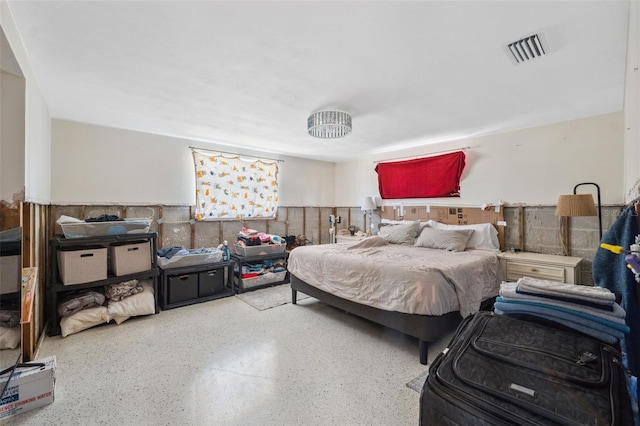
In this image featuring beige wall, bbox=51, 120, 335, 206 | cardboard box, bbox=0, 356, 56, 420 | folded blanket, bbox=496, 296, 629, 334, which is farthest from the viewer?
beige wall, bbox=51, 120, 335, 206

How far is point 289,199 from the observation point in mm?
5375

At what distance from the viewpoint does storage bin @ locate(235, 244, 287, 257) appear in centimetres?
420

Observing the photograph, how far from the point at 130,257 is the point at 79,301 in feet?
1.96

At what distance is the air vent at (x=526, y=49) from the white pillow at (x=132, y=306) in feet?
13.4

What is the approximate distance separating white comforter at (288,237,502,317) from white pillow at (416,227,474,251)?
7.6 inches

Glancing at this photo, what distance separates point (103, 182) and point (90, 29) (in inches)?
97.1

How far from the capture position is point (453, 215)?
4.20 meters

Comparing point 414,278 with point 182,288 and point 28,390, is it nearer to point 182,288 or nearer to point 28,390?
A: point 28,390

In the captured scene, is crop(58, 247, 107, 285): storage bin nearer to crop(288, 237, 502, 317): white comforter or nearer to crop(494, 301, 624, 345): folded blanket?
crop(288, 237, 502, 317): white comforter

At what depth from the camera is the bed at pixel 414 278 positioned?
7.37 feet

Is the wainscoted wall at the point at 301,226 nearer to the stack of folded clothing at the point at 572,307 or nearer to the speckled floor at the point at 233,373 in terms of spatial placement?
the speckled floor at the point at 233,373

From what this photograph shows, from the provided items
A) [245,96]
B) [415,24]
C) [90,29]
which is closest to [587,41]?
[415,24]

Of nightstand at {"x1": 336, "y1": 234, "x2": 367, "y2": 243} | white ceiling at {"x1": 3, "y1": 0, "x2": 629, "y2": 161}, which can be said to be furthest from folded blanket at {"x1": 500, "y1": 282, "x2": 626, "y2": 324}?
nightstand at {"x1": 336, "y1": 234, "x2": 367, "y2": 243}

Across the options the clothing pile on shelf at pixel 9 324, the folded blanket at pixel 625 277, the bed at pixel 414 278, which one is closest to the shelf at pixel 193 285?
the bed at pixel 414 278
